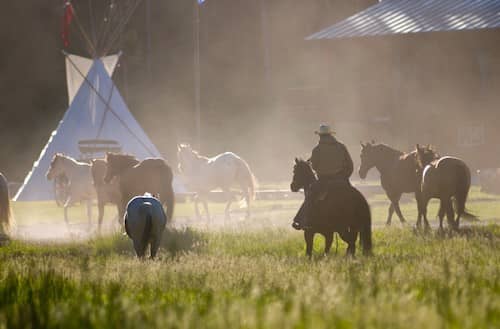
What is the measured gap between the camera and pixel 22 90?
4612 cm

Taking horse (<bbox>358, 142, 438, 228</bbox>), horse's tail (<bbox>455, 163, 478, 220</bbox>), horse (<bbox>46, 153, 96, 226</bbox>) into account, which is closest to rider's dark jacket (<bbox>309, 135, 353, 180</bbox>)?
horse's tail (<bbox>455, 163, 478, 220</bbox>)

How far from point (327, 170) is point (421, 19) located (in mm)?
29106

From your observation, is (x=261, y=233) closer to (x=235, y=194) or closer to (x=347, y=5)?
(x=235, y=194)

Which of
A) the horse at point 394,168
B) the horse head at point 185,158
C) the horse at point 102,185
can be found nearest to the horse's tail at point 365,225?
the horse at point 394,168

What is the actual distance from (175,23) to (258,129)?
8.55m

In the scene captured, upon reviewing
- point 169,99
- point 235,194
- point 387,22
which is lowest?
point 235,194

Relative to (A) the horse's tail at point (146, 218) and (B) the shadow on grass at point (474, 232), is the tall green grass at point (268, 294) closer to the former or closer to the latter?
(A) the horse's tail at point (146, 218)

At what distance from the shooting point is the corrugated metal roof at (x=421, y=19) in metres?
36.5

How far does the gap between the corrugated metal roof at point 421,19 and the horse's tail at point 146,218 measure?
90.2 ft

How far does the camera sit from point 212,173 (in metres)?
21.9

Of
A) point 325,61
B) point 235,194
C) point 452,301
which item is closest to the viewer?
point 452,301

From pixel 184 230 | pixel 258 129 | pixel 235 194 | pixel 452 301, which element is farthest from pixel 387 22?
pixel 452 301

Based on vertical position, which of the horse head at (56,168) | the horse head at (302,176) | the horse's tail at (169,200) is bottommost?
the horse's tail at (169,200)

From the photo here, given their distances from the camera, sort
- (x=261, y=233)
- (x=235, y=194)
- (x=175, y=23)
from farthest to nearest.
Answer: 1. (x=175, y=23)
2. (x=235, y=194)
3. (x=261, y=233)
